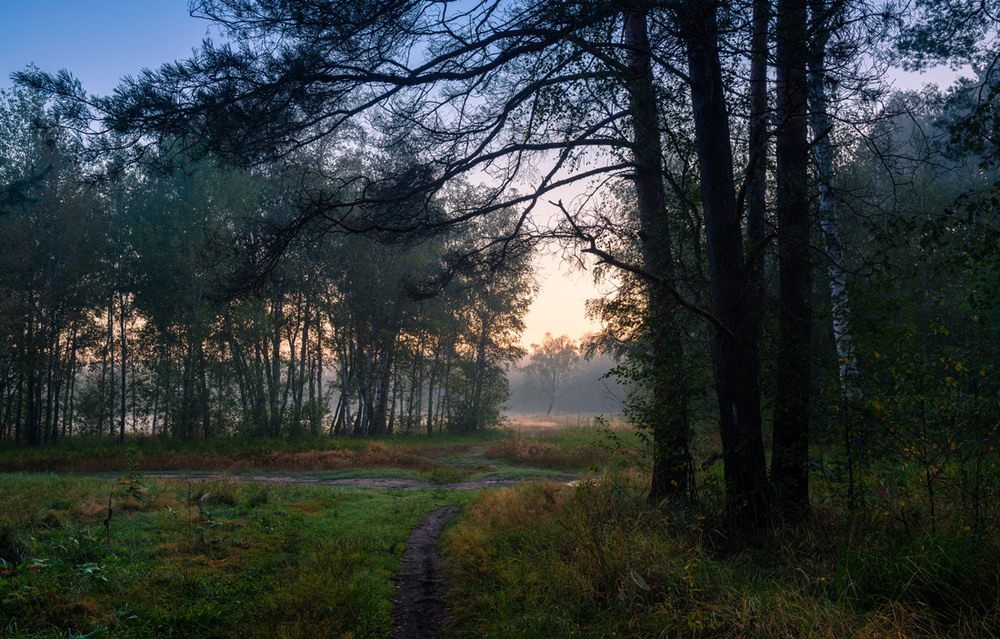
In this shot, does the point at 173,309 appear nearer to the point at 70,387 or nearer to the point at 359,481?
the point at 70,387

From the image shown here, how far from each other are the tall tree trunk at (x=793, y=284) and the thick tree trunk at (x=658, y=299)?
1035mm

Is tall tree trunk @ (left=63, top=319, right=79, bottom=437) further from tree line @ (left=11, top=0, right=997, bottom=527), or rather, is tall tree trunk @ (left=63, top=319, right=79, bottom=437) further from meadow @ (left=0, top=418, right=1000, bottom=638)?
tree line @ (left=11, top=0, right=997, bottom=527)

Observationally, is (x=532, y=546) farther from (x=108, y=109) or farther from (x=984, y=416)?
(x=108, y=109)

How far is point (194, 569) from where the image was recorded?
517 cm

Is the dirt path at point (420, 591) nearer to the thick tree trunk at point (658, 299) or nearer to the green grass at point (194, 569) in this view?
the green grass at point (194, 569)

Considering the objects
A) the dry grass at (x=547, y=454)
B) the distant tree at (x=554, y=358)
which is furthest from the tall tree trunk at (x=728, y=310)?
the distant tree at (x=554, y=358)

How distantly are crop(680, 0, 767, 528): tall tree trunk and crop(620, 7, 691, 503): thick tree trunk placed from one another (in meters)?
0.52

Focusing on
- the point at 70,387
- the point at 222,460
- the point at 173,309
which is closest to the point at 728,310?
the point at 222,460

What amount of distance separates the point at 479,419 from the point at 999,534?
94.2ft

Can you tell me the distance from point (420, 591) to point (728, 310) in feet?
14.3

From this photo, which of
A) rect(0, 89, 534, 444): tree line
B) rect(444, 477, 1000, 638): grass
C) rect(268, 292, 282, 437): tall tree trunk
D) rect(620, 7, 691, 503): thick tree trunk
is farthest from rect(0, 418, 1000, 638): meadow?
rect(268, 292, 282, 437): tall tree trunk

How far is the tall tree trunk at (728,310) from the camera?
5512 mm

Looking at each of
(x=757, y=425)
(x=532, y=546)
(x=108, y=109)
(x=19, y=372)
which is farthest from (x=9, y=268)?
(x=757, y=425)

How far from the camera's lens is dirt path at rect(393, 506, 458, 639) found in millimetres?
4465
